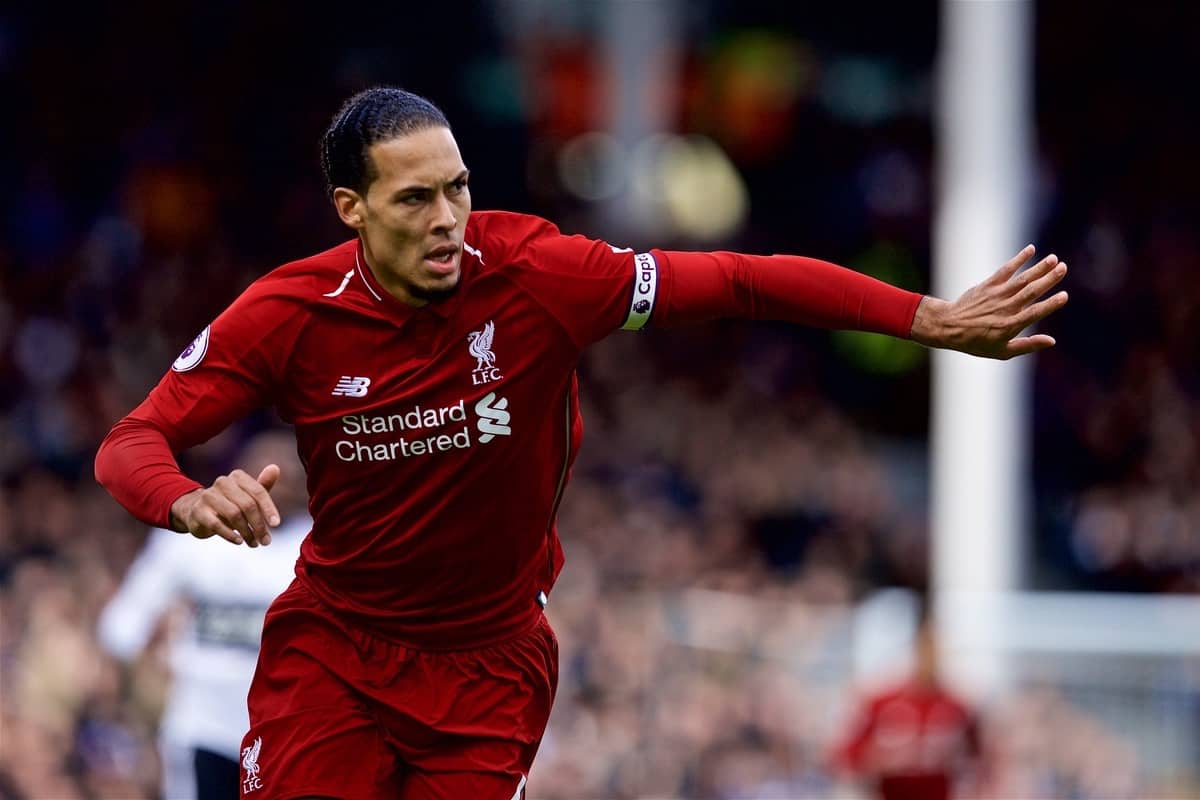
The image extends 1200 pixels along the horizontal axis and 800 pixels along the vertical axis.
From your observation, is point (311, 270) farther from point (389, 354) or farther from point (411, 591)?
point (411, 591)

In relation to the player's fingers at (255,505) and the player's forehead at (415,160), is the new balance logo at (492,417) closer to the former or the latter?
the player's forehead at (415,160)

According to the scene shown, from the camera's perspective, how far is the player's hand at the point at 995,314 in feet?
15.1

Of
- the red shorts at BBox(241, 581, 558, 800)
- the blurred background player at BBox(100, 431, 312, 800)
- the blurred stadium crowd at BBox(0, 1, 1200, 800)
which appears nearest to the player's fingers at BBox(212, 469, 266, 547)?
the red shorts at BBox(241, 581, 558, 800)

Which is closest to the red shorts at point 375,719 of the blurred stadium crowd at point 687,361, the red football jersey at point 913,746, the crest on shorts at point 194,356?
the crest on shorts at point 194,356

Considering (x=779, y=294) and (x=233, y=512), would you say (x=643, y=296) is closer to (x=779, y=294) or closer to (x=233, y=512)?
(x=779, y=294)

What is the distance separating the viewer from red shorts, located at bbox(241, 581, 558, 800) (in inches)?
186

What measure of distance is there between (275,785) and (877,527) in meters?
12.3

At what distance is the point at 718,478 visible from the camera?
1675cm

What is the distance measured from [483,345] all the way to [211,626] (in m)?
2.88

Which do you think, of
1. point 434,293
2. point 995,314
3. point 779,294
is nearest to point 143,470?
point 434,293

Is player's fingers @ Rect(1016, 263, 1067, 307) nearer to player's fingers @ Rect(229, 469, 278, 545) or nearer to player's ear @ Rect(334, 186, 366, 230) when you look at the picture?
player's ear @ Rect(334, 186, 366, 230)

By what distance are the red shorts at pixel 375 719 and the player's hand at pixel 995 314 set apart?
4.23 ft

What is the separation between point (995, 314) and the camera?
15.1 feet

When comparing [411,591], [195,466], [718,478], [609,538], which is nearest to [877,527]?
[718,478]
